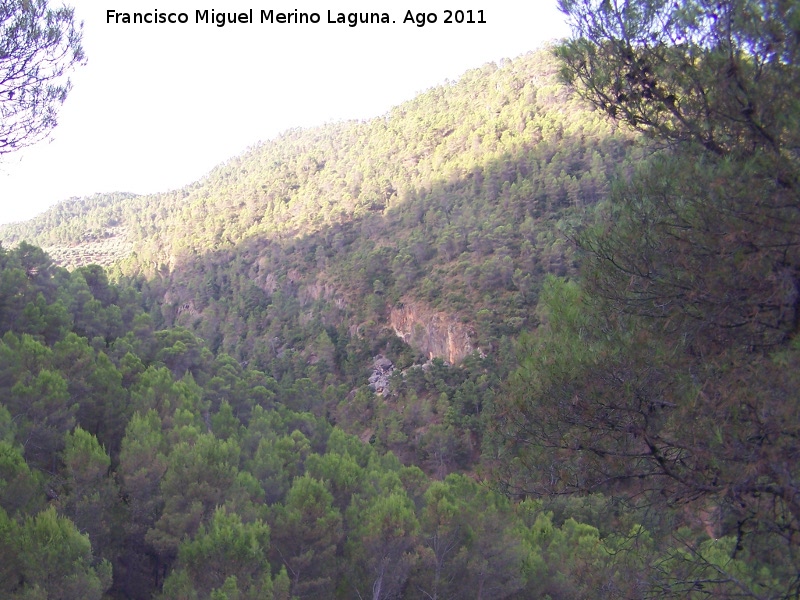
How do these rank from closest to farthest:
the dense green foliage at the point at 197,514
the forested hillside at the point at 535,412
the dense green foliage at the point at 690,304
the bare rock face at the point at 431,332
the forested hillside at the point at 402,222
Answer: the dense green foliage at the point at 690,304 → the forested hillside at the point at 535,412 → the dense green foliage at the point at 197,514 → the bare rock face at the point at 431,332 → the forested hillside at the point at 402,222

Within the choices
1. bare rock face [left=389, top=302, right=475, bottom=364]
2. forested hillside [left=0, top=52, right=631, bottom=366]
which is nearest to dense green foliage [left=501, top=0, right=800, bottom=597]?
forested hillside [left=0, top=52, right=631, bottom=366]

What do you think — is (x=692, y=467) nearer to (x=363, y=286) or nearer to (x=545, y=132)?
(x=363, y=286)

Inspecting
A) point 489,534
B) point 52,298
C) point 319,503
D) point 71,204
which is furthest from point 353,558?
point 71,204

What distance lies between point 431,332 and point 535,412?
86.0 feet

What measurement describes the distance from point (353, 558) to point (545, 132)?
108ft

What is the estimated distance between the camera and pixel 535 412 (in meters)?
4.04

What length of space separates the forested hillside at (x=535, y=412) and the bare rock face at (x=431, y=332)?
0.54ft

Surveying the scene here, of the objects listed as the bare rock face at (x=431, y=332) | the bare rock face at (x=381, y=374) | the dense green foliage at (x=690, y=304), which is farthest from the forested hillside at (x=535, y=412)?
the bare rock face at (x=381, y=374)

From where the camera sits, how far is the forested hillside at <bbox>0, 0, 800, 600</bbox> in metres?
3.08

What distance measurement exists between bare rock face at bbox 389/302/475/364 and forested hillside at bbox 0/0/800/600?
0.17 m

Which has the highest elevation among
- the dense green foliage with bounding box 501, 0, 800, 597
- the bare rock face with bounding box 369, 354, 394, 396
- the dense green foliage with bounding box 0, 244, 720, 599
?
the dense green foliage with bounding box 501, 0, 800, 597

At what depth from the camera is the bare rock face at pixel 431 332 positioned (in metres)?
28.2

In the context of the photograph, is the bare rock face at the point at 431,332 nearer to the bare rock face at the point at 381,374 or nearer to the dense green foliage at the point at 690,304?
the bare rock face at the point at 381,374

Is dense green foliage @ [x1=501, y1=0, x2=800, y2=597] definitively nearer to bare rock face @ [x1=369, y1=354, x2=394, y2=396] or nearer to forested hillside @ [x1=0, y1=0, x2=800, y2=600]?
forested hillside @ [x1=0, y1=0, x2=800, y2=600]
